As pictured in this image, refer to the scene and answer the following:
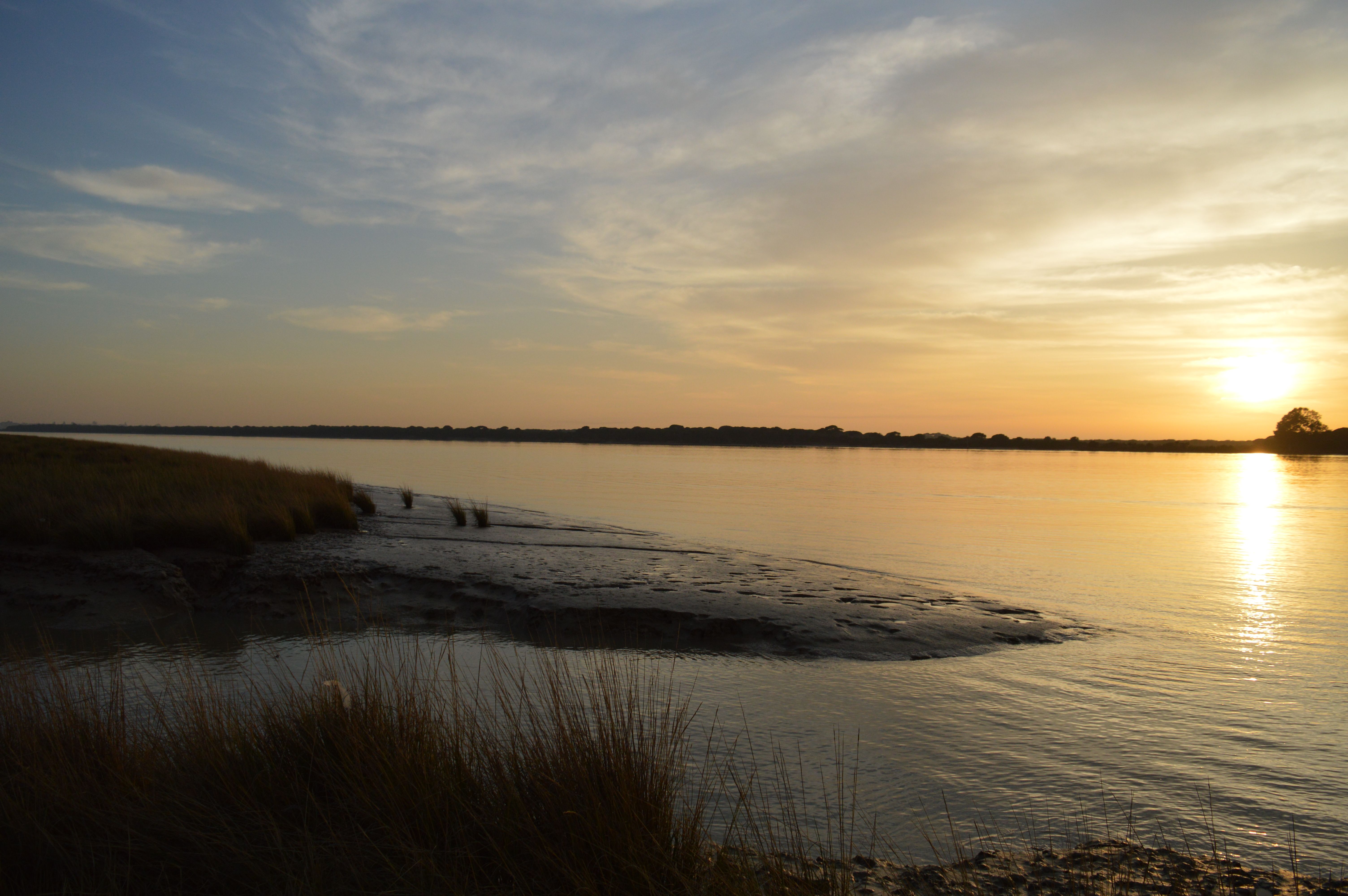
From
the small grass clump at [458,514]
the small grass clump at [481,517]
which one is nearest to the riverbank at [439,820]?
the small grass clump at [481,517]

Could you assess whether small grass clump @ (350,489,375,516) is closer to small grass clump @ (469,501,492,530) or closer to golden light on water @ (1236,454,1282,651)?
small grass clump @ (469,501,492,530)

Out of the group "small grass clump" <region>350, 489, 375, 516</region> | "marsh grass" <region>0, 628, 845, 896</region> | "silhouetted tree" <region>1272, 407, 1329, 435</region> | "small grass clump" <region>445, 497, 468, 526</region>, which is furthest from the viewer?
"silhouetted tree" <region>1272, 407, 1329, 435</region>

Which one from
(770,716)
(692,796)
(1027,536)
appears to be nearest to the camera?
(692,796)

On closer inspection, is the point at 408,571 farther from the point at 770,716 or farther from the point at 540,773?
the point at 540,773

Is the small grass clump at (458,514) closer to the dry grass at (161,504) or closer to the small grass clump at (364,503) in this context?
the small grass clump at (364,503)

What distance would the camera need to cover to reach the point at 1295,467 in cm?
7306

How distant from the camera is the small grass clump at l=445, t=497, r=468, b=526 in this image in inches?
742

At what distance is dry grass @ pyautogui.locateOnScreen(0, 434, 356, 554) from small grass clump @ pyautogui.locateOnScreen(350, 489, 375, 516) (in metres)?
0.28

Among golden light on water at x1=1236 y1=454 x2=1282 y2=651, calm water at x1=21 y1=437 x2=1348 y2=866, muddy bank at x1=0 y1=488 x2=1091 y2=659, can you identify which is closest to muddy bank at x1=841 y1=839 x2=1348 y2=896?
calm water at x1=21 y1=437 x2=1348 y2=866

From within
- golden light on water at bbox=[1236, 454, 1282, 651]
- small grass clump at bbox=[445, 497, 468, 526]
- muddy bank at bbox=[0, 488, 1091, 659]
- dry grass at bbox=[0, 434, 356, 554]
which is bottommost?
golden light on water at bbox=[1236, 454, 1282, 651]

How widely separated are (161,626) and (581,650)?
533 cm

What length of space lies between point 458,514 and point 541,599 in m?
9.68

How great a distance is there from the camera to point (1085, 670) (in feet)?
26.5

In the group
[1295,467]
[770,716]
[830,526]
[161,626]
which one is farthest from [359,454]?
[1295,467]
